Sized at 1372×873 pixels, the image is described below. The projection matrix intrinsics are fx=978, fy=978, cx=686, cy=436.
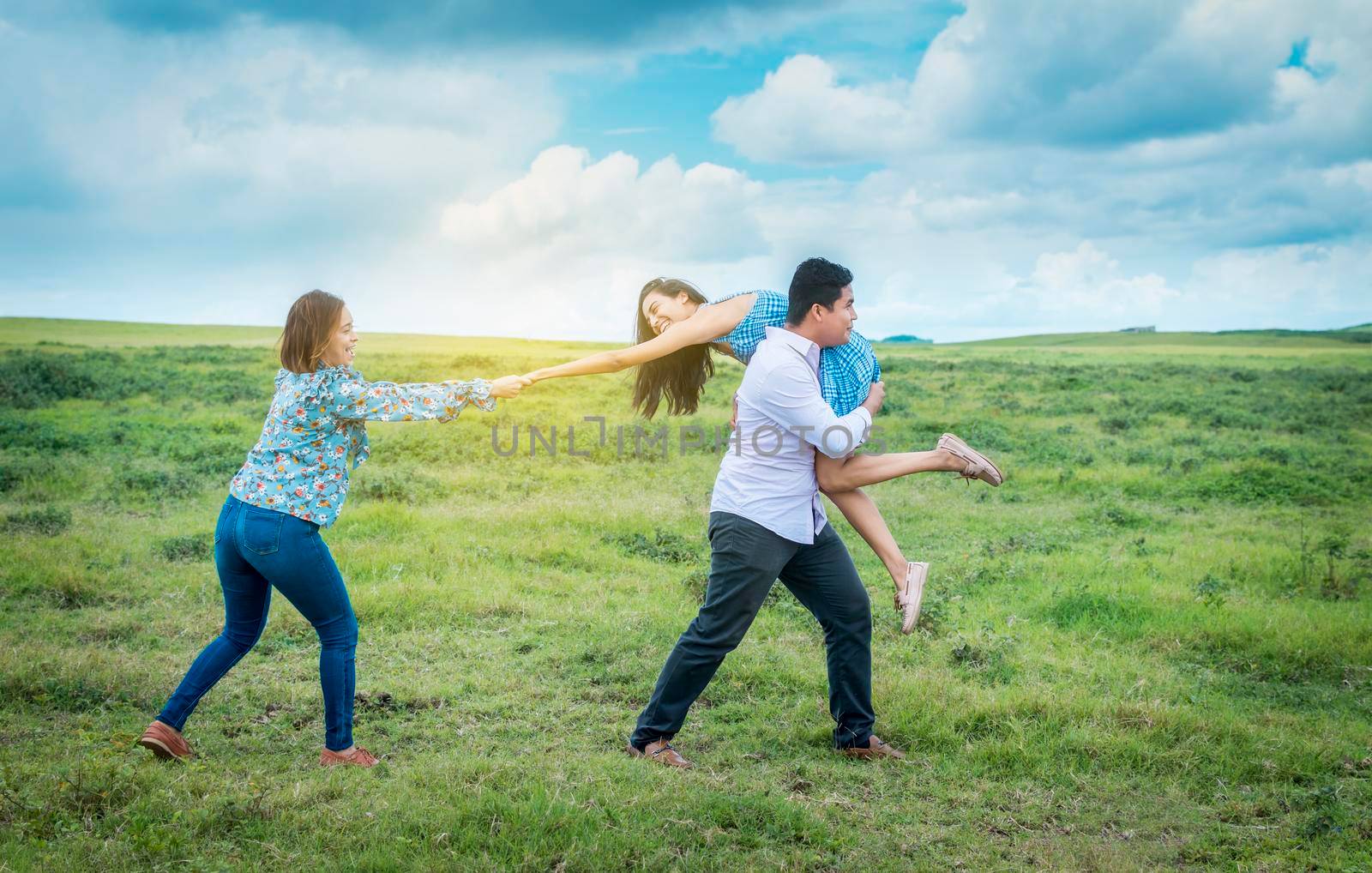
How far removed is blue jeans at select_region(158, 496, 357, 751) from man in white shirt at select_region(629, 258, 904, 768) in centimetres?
154

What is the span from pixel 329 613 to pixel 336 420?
93 centimetres

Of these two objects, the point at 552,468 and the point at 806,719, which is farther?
the point at 552,468

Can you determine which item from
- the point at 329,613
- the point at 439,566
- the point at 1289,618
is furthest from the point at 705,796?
the point at 1289,618

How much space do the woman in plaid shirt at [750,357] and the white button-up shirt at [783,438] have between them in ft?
0.64

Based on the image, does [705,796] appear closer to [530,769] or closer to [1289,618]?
[530,769]

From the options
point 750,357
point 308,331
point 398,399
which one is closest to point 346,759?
point 398,399

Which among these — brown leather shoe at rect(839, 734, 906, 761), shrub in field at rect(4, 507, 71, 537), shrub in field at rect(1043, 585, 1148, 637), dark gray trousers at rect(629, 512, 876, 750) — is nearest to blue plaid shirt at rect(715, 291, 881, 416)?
dark gray trousers at rect(629, 512, 876, 750)

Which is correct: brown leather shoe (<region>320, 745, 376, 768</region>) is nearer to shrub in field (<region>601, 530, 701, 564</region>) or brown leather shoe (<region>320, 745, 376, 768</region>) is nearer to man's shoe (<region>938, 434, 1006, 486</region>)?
man's shoe (<region>938, 434, 1006, 486</region>)

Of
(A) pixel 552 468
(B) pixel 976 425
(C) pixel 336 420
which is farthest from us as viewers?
(B) pixel 976 425

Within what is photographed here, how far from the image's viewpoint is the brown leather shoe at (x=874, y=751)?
5289 millimetres

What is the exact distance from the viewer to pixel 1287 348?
5669 cm

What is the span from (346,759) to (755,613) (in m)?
2.18

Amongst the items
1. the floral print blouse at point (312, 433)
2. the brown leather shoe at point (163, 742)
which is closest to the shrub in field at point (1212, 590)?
the floral print blouse at point (312, 433)

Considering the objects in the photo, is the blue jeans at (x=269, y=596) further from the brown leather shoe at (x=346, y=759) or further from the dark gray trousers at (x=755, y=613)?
the dark gray trousers at (x=755, y=613)
